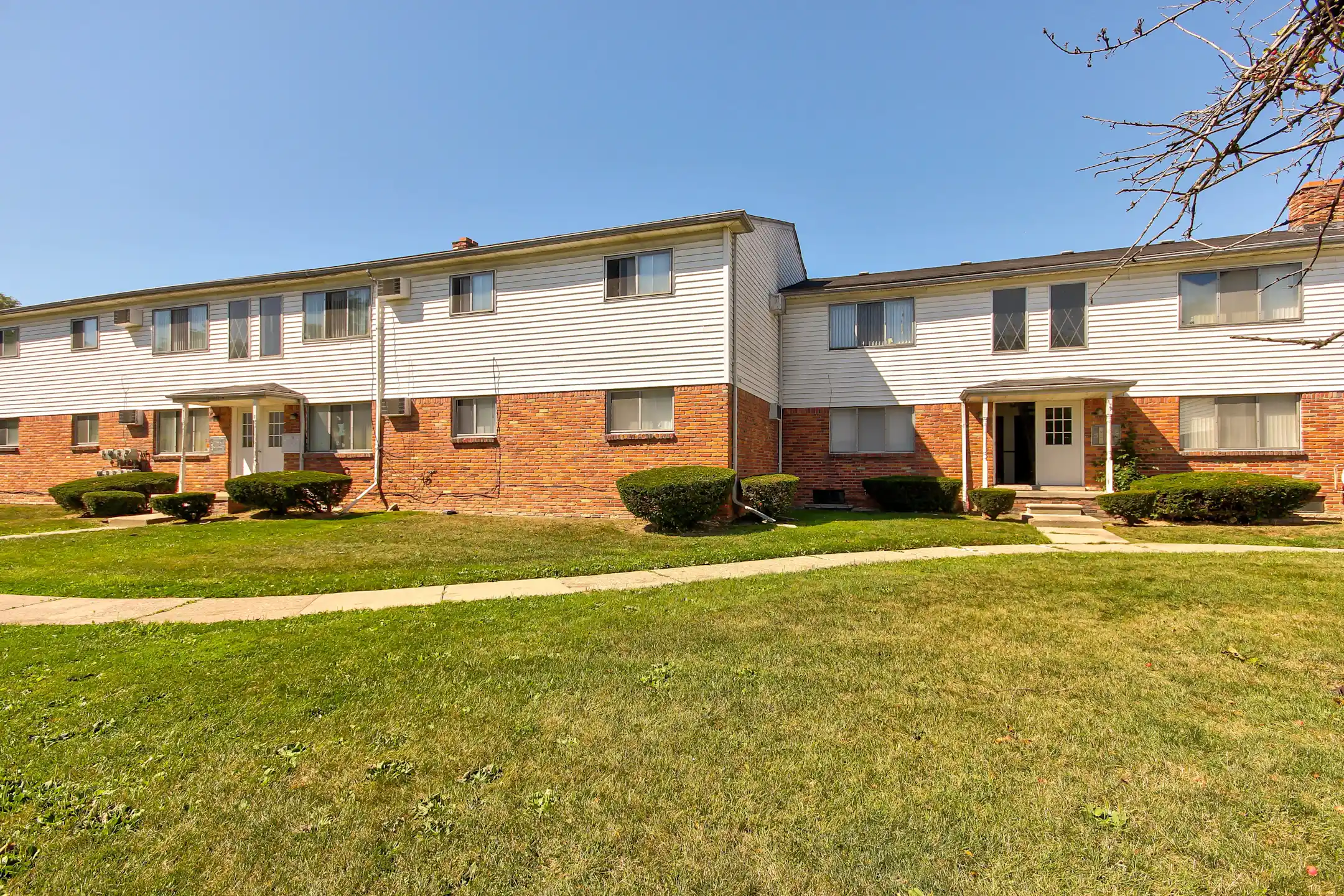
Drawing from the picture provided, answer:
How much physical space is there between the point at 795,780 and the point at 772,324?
1452 cm

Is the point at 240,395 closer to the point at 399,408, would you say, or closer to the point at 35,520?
the point at 399,408

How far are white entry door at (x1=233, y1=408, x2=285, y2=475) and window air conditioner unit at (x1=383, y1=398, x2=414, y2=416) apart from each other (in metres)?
3.54

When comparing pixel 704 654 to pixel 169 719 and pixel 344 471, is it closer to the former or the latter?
pixel 169 719

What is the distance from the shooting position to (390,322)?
15.6 m

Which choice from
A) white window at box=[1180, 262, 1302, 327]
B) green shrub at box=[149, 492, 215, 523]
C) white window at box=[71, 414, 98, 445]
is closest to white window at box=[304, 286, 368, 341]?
green shrub at box=[149, 492, 215, 523]

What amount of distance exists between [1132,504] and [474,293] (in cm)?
1452

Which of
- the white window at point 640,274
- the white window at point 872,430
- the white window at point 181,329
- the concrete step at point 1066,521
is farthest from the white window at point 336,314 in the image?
the concrete step at point 1066,521

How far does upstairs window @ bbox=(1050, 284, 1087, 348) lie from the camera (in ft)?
48.2

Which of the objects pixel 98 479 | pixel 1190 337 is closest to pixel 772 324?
pixel 1190 337

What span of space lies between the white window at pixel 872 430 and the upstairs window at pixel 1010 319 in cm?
262

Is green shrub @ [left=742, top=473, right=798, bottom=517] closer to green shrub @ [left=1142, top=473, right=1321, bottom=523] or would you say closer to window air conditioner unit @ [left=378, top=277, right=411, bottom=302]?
green shrub @ [left=1142, top=473, right=1321, bottom=523]

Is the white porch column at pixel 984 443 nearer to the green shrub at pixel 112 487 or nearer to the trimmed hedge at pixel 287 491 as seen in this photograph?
the trimmed hedge at pixel 287 491

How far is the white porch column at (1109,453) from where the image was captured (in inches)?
525

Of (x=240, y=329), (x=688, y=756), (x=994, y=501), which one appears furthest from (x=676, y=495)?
(x=240, y=329)
